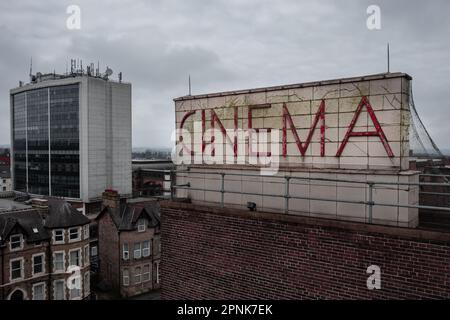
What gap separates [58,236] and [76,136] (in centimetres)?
3237

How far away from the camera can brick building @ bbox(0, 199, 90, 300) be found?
25.9 m

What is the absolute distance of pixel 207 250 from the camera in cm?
920

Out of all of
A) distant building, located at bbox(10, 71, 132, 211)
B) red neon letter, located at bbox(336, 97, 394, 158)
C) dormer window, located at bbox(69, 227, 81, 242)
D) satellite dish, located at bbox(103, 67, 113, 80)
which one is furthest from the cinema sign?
satellite dish, located at bbox(103, 67, 113, 80)

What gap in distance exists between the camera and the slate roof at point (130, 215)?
32844 millimetres

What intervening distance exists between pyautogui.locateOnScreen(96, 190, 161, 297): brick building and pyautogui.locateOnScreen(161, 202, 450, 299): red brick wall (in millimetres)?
23986

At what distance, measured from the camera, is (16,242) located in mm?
26188

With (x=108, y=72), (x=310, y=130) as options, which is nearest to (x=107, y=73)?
(x=108, y=72)

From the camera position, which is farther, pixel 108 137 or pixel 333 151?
pixel 108 137

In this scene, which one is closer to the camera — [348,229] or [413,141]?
[348,229]

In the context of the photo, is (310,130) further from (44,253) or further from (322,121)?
(44,253)

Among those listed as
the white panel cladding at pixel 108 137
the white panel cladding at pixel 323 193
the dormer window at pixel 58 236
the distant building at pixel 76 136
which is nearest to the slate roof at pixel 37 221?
the dormer window at pixel 58 236
